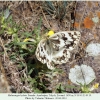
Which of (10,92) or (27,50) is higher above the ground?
(27,50)

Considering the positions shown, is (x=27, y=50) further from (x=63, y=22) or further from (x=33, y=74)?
(x=63, y=22)

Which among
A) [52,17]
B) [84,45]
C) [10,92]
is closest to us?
[10,92]

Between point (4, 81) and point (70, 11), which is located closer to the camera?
point (4, 81)

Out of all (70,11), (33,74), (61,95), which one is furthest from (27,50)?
(70,11)

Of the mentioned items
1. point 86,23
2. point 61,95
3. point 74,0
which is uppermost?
point 74,0

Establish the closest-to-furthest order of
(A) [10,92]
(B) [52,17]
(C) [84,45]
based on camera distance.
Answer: (A) [10,92], (C) [84,45], (B) [52,17]

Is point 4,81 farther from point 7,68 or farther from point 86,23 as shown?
point 86,23
